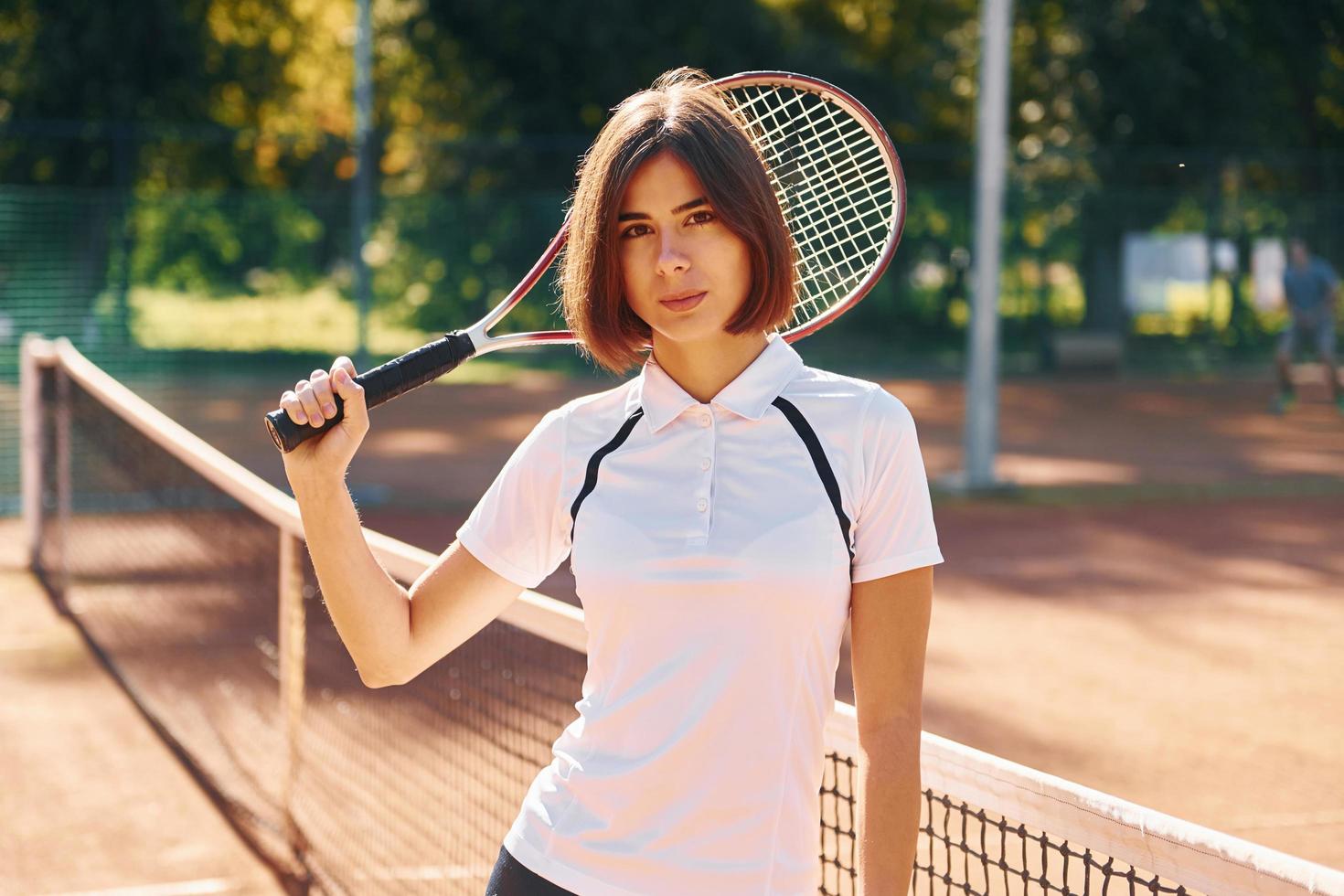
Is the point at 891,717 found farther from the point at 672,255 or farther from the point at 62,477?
the point at 62,477

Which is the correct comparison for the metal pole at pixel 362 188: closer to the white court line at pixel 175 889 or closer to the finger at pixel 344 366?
the white court line at pixel 175 889

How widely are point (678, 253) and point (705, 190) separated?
3.1 inches

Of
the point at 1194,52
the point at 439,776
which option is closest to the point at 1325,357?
the point at 1194,52

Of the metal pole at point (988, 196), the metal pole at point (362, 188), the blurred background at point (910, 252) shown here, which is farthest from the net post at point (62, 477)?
the metal pole at point (988, 196)

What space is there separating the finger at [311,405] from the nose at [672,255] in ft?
1.47

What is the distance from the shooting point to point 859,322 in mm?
21281

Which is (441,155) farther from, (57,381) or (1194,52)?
(57,381)

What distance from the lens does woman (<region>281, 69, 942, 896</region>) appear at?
5.74 ft

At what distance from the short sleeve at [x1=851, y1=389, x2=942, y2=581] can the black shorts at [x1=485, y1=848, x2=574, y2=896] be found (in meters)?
0.50

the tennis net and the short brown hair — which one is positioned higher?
the short brown hair

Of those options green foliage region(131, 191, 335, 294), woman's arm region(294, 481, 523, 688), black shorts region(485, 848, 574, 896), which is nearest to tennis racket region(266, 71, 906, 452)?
woman's arm region(294, 481, 523, 688)

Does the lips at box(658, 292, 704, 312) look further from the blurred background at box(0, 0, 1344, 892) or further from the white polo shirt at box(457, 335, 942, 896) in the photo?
the blurred background at box(0, 0, 1344, 892)

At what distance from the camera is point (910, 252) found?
21.2 m

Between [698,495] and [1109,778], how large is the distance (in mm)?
3993
